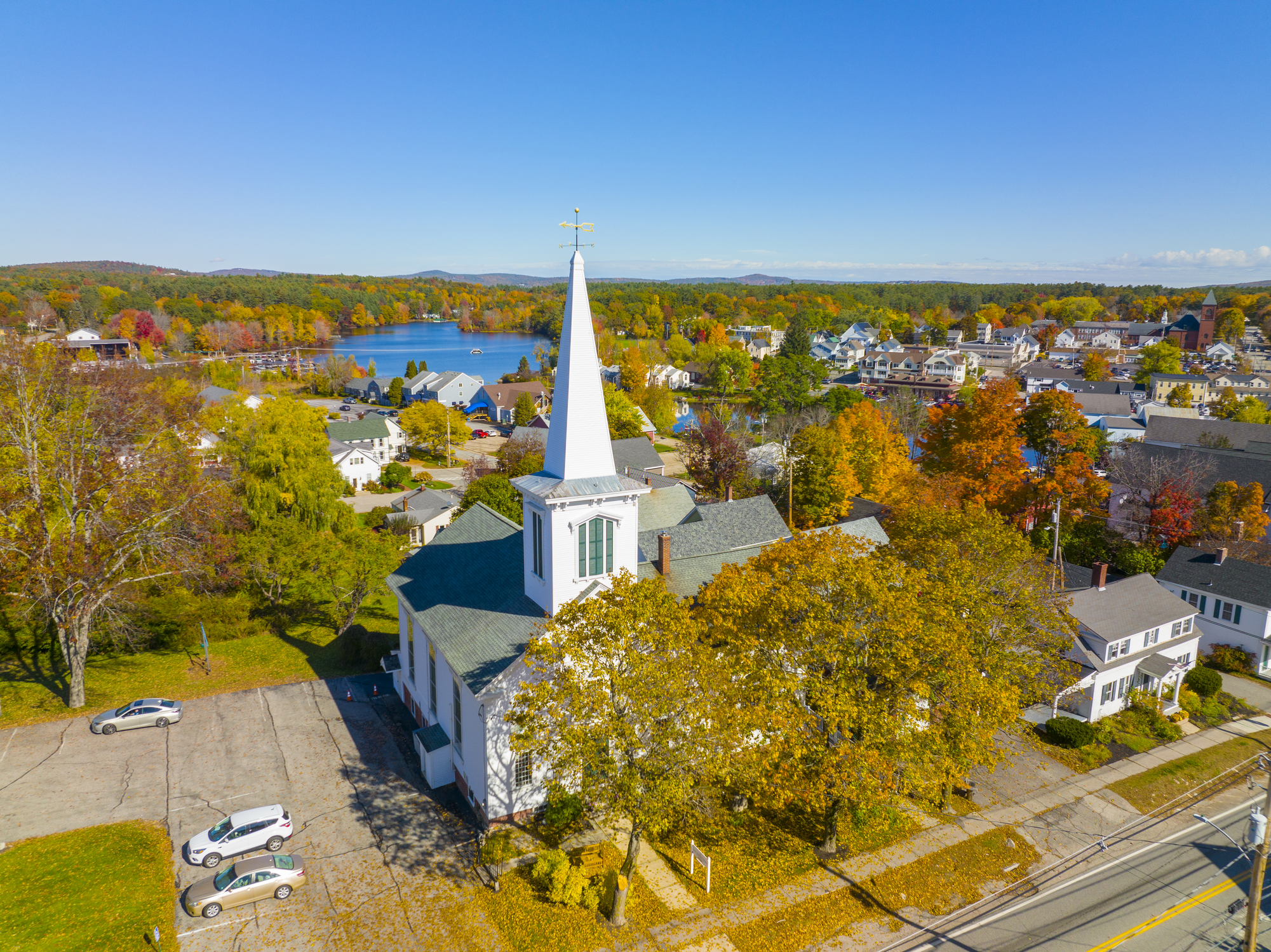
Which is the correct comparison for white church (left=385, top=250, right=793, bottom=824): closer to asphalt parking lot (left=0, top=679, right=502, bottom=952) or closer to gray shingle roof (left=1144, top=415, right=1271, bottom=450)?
asphalt parking lot (left=0, top=679, right=502, bottom=952)

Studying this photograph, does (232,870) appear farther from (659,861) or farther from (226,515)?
(226,515)

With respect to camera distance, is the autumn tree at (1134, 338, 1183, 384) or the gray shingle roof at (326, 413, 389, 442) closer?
the gray shingle roof at (326, 413, 389, 442)

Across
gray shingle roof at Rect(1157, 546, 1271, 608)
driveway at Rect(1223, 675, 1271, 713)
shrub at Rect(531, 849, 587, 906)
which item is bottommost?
driveway at Rect(1223, 675, 1271, 713)

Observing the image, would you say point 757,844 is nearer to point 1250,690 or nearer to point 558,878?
point 558,878

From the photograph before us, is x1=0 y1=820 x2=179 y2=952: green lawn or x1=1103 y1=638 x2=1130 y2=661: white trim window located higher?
x1=1103 y1=638 x2=1130 y2=661: white trim window

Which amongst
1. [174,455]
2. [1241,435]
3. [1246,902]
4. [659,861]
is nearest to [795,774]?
[659,861]

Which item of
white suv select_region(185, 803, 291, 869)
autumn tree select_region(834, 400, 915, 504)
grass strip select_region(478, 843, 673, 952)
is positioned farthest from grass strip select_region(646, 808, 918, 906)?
autumn tree select_region(834, 400, 915, 504)
